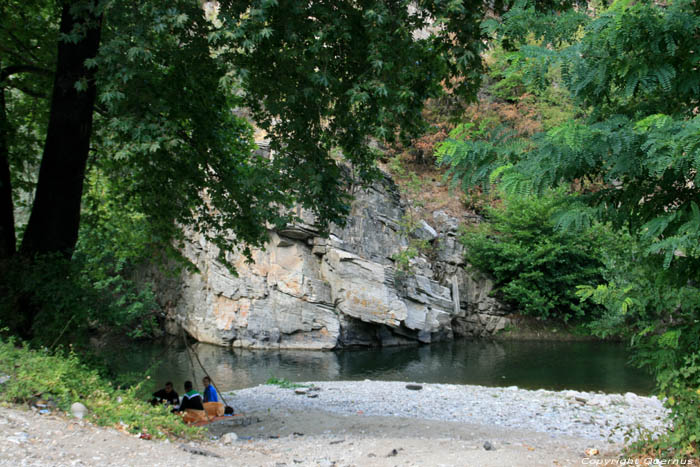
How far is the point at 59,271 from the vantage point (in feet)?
26.0

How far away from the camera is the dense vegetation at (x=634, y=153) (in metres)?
4.39

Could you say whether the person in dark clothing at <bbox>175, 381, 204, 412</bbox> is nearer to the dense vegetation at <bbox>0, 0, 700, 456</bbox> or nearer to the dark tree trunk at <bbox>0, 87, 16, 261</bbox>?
the dense vegetation at <bbox>0, 0, 700, 456</bbox>

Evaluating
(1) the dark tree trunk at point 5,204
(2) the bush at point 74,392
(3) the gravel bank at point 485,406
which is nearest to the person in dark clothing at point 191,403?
(3) the gravel bank at point 485,406

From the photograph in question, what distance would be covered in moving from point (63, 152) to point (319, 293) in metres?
18.2

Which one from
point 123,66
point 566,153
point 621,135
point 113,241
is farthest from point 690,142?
point 113,241

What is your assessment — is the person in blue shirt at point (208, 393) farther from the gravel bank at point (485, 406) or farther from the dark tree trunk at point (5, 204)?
the dark tree trunk at point (5, 204)

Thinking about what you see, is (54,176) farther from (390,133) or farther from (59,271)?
(390,133)

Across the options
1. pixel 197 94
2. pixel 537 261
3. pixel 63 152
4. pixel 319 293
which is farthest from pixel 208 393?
pixel 537 261

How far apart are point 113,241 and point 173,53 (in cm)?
1096

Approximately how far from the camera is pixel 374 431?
9562mm

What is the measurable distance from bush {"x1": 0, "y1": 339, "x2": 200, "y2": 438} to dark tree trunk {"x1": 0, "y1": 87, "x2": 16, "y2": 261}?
2.39m

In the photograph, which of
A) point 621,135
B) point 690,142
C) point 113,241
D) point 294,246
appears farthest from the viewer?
point 294,246

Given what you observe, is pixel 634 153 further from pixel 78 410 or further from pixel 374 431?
pixel 374 431

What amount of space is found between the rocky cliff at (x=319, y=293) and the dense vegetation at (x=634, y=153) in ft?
66.1
